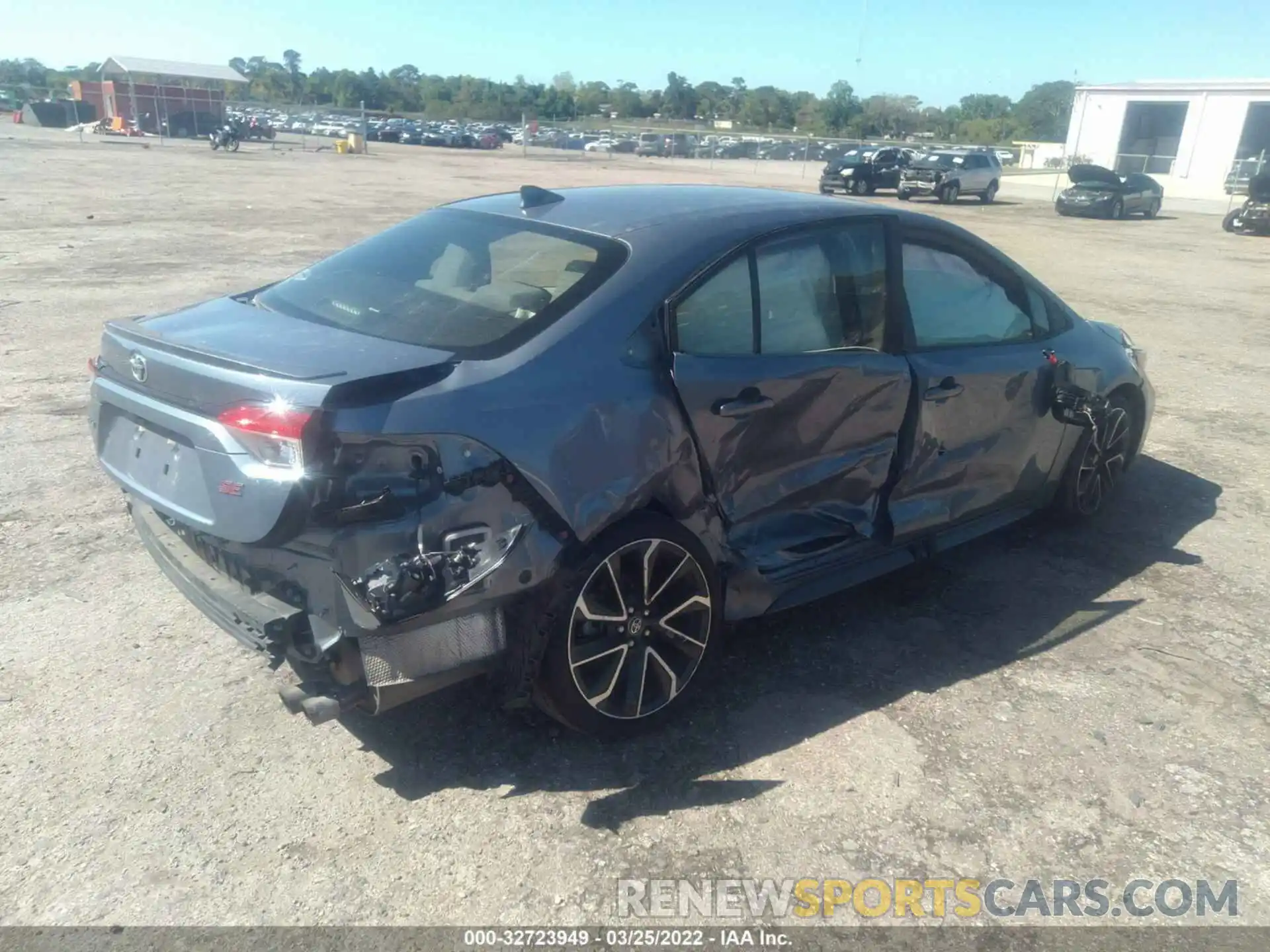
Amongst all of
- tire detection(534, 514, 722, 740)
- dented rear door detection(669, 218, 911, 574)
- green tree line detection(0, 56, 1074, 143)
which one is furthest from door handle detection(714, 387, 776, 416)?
green tree line detection(0, 56, 1074, 143)

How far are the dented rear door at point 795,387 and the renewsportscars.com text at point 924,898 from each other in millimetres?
1219

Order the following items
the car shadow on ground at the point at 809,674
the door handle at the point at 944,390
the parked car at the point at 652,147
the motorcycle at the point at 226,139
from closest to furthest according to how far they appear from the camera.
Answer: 1. the car shadow on ground at the point at 809,674
2. the door handle at the point at 944,390
3. the motorcycle at the point at 226,139
4. the parked car at the point at 652,147

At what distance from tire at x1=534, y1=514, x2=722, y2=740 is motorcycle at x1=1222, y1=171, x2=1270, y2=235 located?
27536 millimetres

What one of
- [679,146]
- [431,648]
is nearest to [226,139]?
[679,146]

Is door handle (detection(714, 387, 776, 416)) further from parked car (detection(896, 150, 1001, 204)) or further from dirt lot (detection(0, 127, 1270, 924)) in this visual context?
parked car (detection(896, 150, 1001, 204))

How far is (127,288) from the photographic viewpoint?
1075cm

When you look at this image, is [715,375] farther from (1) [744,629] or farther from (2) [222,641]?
(2) [222,641]

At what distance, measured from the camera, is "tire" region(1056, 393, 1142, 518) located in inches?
197

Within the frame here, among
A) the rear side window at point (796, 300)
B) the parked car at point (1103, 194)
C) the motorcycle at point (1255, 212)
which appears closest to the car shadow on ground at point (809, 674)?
the rear side window at point (796, 300)

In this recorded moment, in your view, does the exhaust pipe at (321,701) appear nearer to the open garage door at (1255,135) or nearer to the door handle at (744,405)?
the door handle at (744,405)

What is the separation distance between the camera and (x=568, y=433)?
2912 millimetres

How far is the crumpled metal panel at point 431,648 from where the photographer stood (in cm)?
273

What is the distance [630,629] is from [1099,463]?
10.7ft

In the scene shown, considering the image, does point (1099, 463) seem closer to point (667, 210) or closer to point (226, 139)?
point (667, 210)
